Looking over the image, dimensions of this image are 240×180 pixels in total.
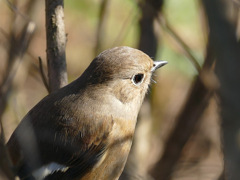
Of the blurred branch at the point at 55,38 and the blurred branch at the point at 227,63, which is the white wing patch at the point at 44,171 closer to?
the blurred branch at the point at 55,38

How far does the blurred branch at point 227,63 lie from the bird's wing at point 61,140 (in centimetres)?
149

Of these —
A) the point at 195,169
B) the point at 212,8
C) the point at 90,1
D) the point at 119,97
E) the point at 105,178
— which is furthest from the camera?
the point at 90,1

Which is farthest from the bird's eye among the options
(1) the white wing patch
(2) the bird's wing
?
(1) the white wing patch

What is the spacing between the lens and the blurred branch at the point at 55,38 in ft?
9.87

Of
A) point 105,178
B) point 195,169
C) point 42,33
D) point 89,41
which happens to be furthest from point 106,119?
point 42,33

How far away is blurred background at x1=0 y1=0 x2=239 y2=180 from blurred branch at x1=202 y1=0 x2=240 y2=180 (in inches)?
26.2

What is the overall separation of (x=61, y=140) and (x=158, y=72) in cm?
235

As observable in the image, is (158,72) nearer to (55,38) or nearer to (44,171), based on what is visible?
(55,38)

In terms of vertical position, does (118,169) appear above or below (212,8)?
below

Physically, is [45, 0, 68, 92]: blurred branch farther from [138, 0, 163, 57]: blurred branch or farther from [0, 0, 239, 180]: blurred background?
[138, 0, 163, 57]: blurred branch

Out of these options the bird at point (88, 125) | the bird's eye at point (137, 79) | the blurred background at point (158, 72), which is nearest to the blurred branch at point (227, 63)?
the blurred background at point (158, 72)

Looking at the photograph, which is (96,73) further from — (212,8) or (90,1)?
(90,1)

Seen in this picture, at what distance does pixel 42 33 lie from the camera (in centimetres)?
721

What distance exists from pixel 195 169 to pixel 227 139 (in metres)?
2.46
